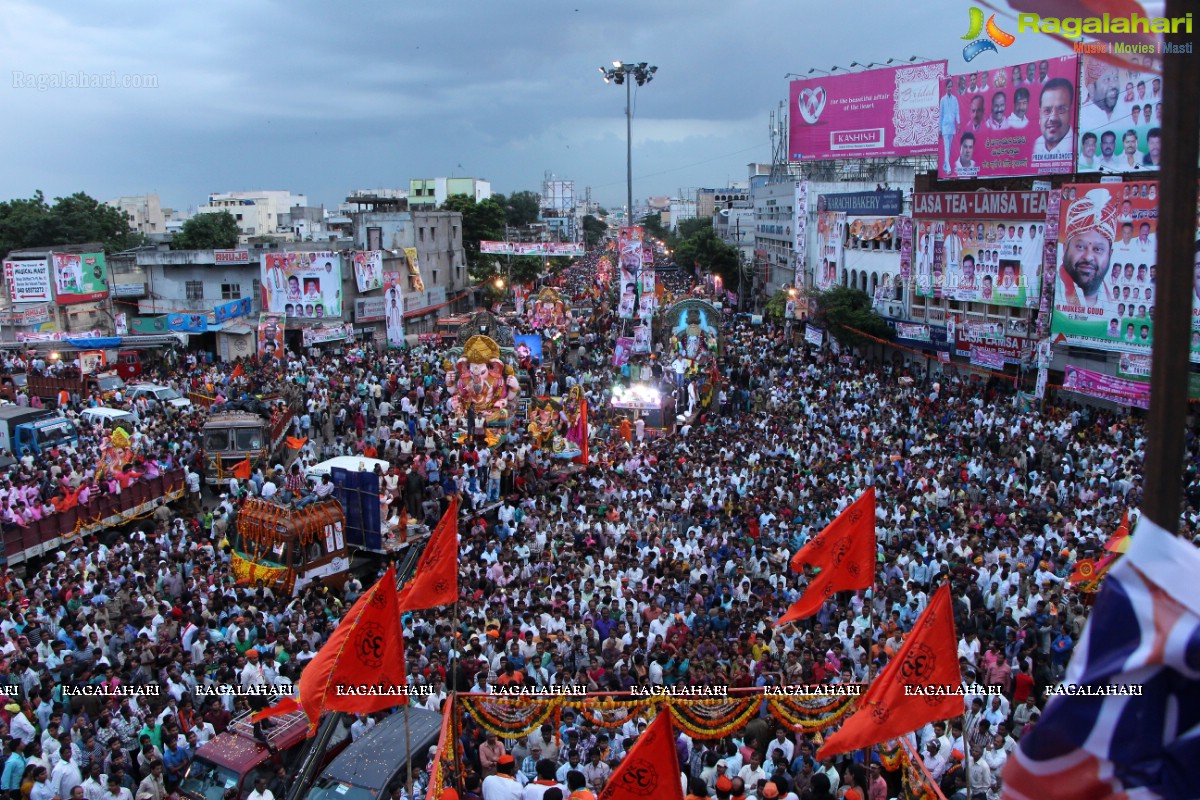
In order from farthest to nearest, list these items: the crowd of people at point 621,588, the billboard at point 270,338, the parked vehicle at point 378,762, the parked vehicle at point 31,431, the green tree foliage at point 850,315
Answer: the green tree foliage at point 850,315
the billboard at point 270,338
the parked vehicle at point 31,431
the crowd of people at point 621,588
the parked vehicle at point 378,762

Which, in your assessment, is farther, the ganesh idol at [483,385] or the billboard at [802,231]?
the billboard at [802,231]

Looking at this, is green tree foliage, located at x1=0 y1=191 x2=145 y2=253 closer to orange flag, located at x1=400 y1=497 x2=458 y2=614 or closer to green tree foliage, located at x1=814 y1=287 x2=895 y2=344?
green tree foliage, located at x1=814 y1=287 x2=895 y2=344

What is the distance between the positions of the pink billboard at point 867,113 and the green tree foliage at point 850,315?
8021mm

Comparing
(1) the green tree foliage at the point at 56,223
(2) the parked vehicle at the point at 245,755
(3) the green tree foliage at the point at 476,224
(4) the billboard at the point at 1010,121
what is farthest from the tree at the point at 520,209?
(2) the parked vehicle at the point at 245,755

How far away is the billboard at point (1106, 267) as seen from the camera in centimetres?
2309

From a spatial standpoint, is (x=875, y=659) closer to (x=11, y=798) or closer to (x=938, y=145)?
(x=11, y=798)

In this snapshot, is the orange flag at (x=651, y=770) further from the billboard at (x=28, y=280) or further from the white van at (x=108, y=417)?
the billboard at (x=28, y=280)

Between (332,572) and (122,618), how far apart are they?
334 cm

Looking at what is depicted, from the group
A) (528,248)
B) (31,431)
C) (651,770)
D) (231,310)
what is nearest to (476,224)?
(528,248)

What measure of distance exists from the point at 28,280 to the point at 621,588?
28.8 m

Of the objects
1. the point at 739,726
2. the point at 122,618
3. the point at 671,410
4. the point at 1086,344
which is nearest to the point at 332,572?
the point at 122,618

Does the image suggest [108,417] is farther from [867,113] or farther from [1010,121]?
[867,113]

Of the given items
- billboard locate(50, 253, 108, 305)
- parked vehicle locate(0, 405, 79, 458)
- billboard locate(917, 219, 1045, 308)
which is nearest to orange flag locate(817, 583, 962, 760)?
parked vehicle locate(0, 405, 79, 458)

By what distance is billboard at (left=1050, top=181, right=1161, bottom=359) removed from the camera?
23.1 meters
